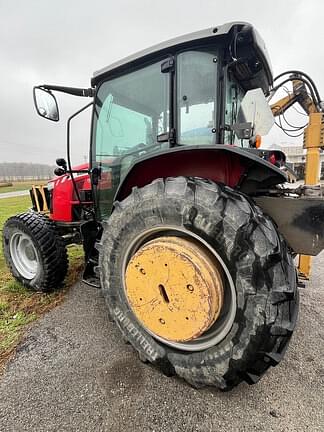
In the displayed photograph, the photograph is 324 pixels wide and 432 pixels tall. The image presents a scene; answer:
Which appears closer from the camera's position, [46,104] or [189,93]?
[189,93]

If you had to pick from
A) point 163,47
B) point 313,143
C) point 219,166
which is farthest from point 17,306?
point 313,143

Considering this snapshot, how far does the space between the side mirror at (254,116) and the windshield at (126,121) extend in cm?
55

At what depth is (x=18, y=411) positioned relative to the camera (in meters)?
1.37

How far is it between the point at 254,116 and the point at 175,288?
1.24 m

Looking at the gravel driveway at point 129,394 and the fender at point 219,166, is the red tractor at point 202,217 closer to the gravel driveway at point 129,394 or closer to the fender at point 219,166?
the fender at point 219,166

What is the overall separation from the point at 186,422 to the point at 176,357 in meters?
0.30

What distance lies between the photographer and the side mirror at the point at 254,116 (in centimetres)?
158

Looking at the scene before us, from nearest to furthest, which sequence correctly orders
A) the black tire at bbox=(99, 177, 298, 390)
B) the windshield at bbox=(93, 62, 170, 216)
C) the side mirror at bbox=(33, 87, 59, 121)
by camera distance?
the black tire at bbox=(99, 177, 298, 390) < the windshield at bbox=(93, 62, 170, 216) < the side mirror at bbox=(33, 87, 59, 121)

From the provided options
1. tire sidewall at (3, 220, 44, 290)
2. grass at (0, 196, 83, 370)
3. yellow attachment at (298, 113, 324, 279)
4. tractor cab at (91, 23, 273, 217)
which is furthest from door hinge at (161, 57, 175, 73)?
grass at (0, 196, 83, 370)

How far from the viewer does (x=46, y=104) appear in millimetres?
2311

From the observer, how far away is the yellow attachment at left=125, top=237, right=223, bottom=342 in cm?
131

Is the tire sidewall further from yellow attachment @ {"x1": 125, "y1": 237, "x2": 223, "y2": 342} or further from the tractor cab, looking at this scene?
yellow attachment @ {"x1": 125, "y1": 237, "x2": 223, "y2": 342}

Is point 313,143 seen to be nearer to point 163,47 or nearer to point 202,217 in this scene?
point 163,47

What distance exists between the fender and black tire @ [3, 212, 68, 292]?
1262 millimetres
